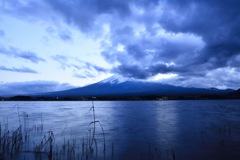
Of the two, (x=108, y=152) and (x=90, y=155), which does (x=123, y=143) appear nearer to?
(x=108, y=152)

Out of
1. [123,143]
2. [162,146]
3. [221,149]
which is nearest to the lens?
[221,149]

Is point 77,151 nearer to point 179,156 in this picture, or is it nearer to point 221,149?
point 179,156

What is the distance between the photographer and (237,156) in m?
16.6

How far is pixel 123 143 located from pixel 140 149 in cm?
340

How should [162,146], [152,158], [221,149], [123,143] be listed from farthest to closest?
[123,143], [162,146], [221,149], [152,158]

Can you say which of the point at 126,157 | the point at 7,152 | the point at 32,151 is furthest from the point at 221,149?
the point at 7,152

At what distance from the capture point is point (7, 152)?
16047 millimetres

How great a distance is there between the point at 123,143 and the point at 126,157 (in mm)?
5919

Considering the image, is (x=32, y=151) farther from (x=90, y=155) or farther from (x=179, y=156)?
(x=179, y=156)

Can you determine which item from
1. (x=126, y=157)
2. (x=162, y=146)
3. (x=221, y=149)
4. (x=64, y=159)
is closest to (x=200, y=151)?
(x=221, y=149)

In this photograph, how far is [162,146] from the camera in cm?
2116

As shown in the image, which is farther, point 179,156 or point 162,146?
point 162,146

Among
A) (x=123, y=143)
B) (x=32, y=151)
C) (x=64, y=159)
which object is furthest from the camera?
(x=123, y=143)

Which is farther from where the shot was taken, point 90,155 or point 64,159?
point 90,155
